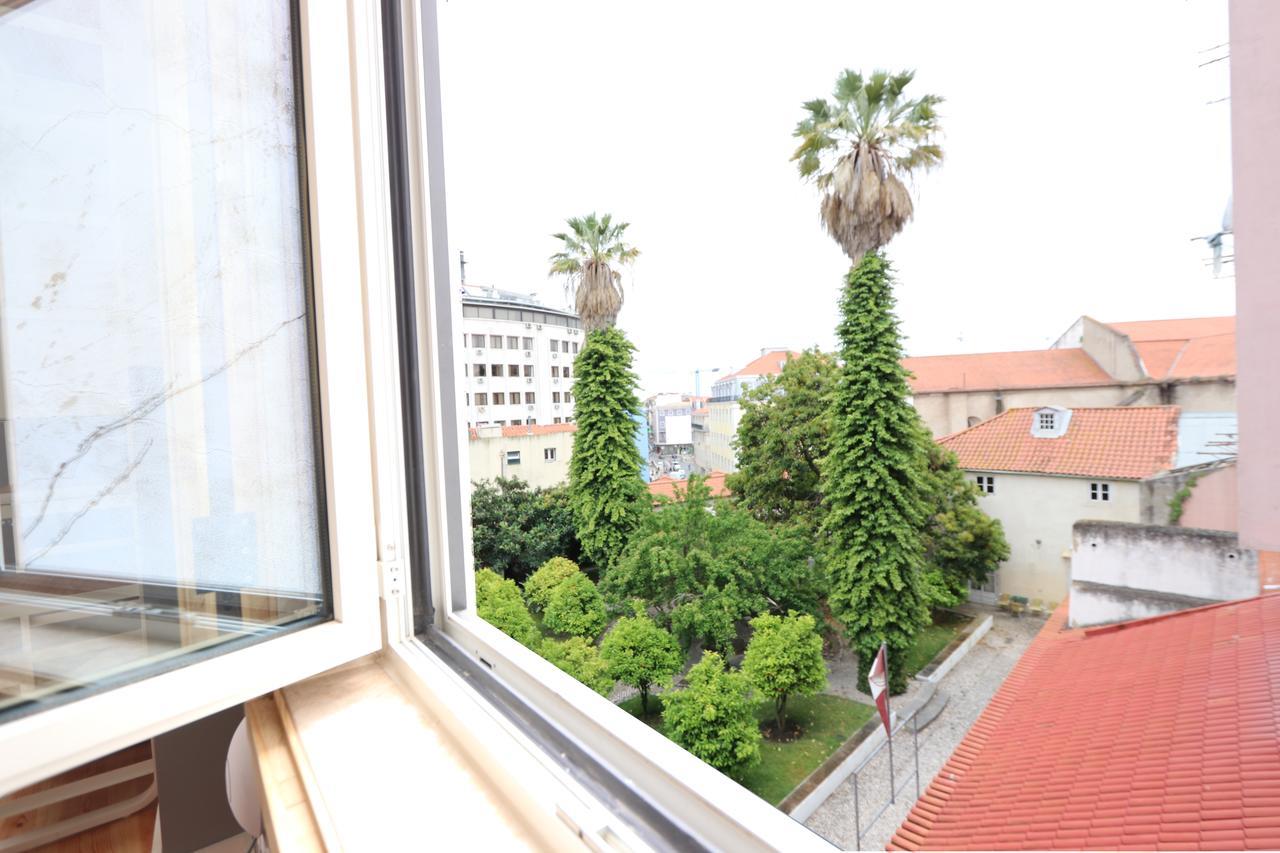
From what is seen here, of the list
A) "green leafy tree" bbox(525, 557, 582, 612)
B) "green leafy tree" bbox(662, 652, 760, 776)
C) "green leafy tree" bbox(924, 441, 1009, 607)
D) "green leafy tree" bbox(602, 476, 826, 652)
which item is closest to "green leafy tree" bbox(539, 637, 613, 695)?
"green leafy tree" bbox(662, 652, 760, 776)

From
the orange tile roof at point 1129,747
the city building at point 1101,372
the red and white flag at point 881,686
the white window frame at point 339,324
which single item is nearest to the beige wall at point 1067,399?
the city building at point 1101,372

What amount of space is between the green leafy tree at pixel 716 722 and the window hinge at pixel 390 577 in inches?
127

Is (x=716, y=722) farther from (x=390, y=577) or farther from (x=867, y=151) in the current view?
(x=867, y=151)

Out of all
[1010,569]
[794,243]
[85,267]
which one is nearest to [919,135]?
[794,243]

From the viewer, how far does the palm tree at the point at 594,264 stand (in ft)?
20.2

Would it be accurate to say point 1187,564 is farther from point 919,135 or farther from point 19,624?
point 919,135

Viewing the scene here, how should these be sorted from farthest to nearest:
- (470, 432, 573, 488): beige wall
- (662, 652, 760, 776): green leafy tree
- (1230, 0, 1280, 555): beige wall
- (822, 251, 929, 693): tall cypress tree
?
(470, 432, 573, 488): beige wall < (822, 251, 929, 693): tall cypress tree < (662, 652, 760, 776): green leafy tree < (1230, 0, 1280, 555): beige wall

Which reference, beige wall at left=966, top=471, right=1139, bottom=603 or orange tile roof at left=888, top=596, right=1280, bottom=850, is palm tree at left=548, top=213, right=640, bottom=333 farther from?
orange tile roof at left=888, top=596, right=1280, bottom=850

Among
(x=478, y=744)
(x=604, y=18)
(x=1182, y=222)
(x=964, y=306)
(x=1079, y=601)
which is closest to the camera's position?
(x=478, y=744)

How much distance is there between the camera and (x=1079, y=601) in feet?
5.55

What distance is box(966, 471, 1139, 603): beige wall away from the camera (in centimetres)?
184

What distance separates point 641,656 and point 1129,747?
299 cm

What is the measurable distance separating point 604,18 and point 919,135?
106 inches

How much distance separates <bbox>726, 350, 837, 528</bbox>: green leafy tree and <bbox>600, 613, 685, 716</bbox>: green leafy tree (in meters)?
2.54
